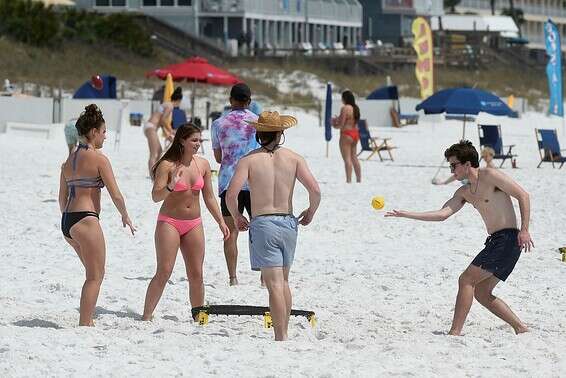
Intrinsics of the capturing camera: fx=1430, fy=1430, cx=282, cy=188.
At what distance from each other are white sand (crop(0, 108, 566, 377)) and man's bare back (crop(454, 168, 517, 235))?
2.12ft

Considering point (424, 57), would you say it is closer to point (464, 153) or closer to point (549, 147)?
point (549, 147)

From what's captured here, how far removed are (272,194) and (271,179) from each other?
0.08 m

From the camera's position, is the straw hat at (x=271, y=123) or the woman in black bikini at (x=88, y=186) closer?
the straw hat at (x=271, y=123)

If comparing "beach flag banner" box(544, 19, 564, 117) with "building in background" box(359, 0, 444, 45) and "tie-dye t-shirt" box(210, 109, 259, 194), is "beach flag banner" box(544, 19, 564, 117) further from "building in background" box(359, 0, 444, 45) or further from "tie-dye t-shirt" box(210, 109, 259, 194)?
"building in background" box(359, 0, 444, 45)

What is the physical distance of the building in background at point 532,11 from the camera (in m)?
97.1

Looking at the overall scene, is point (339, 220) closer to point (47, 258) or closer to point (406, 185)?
point (47, 258)

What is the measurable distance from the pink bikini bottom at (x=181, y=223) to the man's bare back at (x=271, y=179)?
2.92 feet

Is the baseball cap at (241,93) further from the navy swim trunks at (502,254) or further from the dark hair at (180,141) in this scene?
the navy swim trunks at (502,254)

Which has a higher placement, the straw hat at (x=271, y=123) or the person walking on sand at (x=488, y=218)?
the straw hat at (x=271, y=123)

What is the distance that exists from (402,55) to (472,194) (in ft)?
185

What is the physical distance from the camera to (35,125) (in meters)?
27.9

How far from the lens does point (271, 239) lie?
7.22m

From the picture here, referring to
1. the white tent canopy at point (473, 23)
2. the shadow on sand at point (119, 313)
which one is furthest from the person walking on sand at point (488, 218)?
the white tent canopy at point (473, 23)

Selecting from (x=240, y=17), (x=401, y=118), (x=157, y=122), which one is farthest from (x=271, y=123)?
(x=240, y=17)
